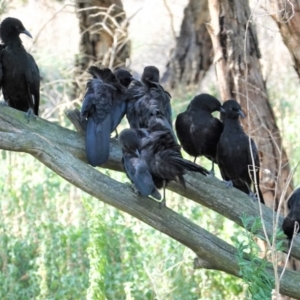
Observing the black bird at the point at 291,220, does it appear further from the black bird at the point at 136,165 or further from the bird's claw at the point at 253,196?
the black bird at the point at 136,165

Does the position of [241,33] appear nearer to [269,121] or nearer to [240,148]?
[269,121]

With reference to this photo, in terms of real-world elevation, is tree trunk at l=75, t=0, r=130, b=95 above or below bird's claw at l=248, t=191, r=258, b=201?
above

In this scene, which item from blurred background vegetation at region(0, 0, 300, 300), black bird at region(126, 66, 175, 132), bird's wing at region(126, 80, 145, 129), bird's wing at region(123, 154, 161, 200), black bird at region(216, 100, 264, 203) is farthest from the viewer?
blurred background vegetation at region(0, 0, 300, 300)

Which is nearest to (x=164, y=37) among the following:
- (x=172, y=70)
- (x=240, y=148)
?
(x=172, y=70)

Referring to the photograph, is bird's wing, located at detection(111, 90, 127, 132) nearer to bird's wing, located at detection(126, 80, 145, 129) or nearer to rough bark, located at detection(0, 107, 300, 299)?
bird's wing, located at detection(126, 80, 145, 129)

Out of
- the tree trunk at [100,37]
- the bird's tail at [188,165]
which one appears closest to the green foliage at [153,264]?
the bird's tail at [188,165]

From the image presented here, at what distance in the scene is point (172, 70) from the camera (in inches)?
530

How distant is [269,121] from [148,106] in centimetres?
218

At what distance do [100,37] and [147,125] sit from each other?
7149 millimetres

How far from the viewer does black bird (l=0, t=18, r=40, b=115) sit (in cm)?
654

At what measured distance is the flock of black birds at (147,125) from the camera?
17.1 feet

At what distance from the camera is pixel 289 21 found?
571 centimetres

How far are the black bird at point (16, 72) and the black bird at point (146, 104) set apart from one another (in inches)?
36.2

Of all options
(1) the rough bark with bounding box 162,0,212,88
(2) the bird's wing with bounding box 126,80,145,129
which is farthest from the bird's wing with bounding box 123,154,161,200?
(1) the rough bark with bounding box 162,0,212,88
